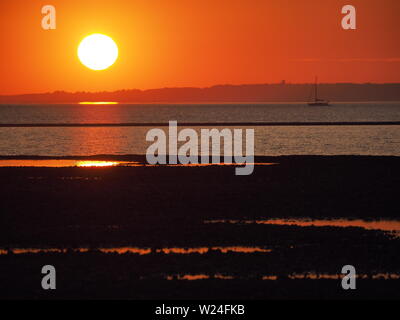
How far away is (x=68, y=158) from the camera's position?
63.0m

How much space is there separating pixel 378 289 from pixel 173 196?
17.4 m

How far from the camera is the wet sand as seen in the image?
19219mm

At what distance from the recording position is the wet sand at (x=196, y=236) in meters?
19.2

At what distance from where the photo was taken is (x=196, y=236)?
1003 inches

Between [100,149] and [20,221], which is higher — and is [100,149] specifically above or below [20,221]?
above

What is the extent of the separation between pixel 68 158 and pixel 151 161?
354 inches

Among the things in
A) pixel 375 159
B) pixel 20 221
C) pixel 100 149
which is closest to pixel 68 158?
pixel 100 149

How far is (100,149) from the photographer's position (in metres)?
78.2
